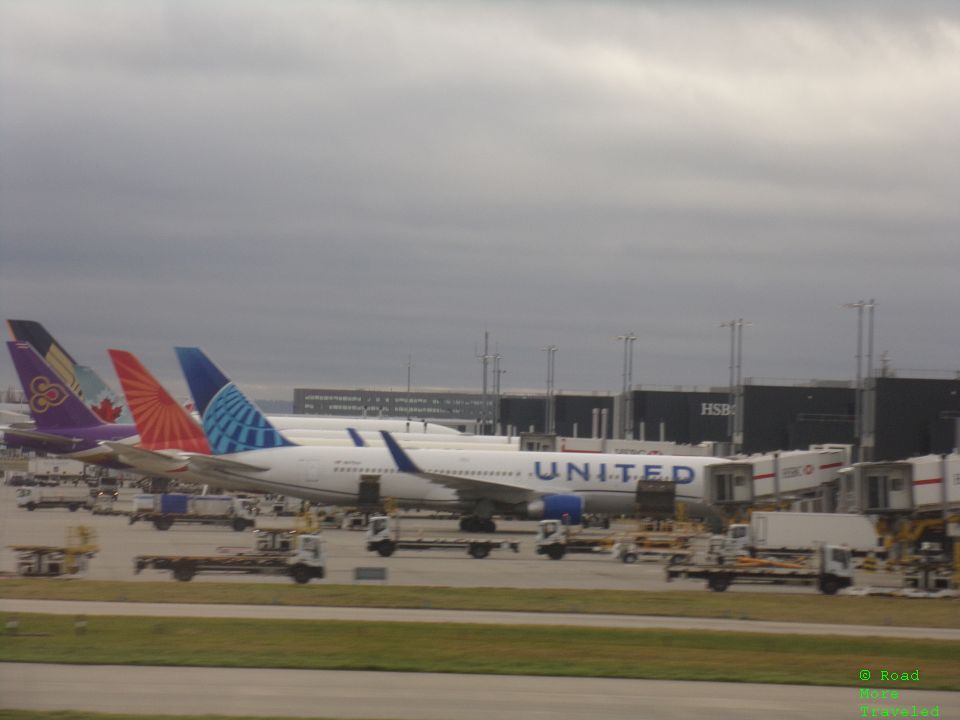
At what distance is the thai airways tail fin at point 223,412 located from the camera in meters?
59.9

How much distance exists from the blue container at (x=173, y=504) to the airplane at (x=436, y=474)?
177 cm

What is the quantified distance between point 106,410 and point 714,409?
57.9 meters

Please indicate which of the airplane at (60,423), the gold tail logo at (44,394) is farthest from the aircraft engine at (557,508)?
the gold tail logo at (44,394)

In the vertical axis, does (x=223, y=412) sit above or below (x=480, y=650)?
above

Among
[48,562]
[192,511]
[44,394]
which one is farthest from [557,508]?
[44,394]

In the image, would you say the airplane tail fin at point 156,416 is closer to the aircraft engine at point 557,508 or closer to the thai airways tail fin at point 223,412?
the thai airways tail fin at point 223,412

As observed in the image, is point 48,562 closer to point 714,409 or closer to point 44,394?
point 44,394

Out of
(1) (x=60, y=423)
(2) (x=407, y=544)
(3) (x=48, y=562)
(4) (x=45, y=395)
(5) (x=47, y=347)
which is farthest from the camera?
(5) (x=47, y=347)

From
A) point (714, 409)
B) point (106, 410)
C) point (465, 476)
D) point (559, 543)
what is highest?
point (714, 409)

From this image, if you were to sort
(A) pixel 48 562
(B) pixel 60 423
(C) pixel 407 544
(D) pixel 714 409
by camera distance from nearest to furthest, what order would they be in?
1. (A) pixel 48 562
2. (C) pixel 407 544
3. (B) pixel 60 423
4. (D) pixel 714 409

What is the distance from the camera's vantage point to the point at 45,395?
→ 7738 centimetres

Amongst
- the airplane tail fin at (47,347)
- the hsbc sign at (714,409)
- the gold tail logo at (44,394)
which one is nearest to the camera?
the gold tail logo at (44,394)

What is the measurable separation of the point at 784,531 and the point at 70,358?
65.9m

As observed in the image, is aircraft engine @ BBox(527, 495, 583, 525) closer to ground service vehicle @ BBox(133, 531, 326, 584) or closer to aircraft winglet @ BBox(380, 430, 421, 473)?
aircraft winglet @ BBox(380, 430, 421, 473)
